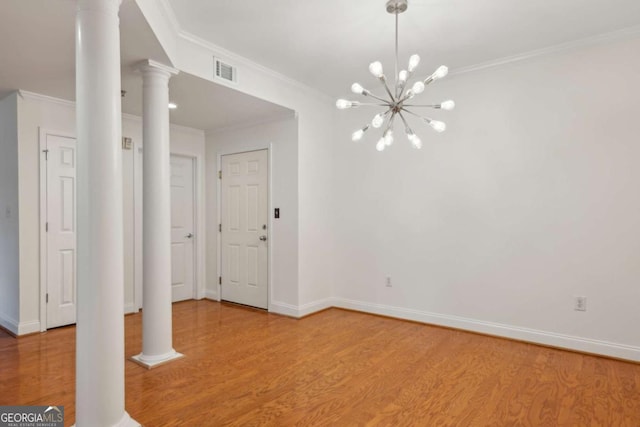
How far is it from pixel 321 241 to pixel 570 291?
2679 mm

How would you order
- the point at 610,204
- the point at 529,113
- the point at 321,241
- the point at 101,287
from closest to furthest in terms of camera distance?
the point at 101,287, the point at 610,204, the point at 529,113, the point at 321,241

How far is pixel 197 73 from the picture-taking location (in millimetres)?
3205

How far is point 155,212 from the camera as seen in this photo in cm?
293

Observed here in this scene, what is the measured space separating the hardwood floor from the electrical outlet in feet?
1.31

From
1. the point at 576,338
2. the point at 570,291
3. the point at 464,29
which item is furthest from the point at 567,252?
the point at 464,29

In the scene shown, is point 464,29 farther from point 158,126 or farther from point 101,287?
point 101,287

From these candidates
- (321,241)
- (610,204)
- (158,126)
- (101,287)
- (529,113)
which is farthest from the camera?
(321,241)

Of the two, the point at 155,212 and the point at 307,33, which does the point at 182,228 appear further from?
the point at 307,33

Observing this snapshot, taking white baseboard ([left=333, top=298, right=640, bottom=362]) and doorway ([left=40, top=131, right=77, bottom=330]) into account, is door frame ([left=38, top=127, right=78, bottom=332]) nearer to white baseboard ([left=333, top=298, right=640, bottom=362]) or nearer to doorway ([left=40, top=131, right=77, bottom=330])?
doorway ([left=40, top=131, right=77, bottom=330])

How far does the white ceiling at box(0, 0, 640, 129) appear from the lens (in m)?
2.49

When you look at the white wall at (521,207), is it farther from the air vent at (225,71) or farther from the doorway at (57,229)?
the doorway at (57,229)

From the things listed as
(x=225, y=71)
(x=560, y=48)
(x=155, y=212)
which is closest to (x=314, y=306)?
(x=155, y=212)

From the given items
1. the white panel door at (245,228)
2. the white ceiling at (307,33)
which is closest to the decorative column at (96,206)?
the white ceiling at (307,33)

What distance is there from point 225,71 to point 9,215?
280cm
